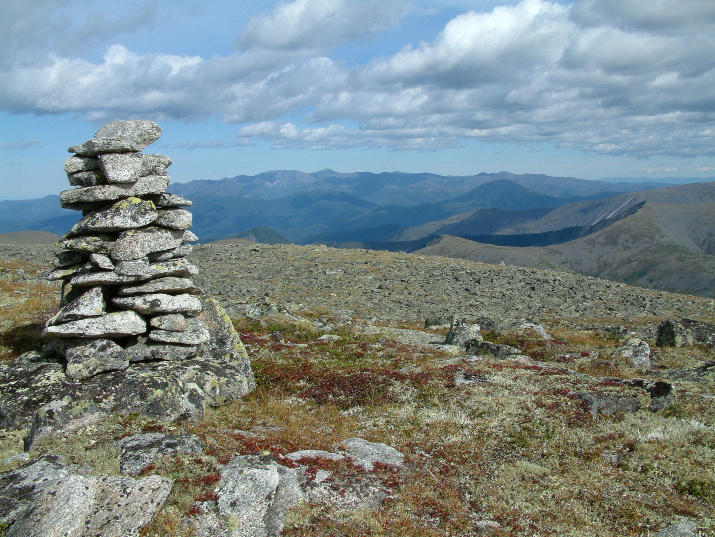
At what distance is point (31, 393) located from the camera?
47.6ft

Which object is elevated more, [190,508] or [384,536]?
[190,508]

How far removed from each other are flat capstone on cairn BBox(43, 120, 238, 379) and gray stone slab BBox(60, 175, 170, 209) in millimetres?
36

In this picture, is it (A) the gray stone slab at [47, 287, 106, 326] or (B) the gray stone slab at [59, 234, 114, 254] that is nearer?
(A) the gray stone slab at [47, 287, 106, 326]

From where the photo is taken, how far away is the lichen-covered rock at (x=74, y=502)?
875cm

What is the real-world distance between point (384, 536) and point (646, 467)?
788 cm

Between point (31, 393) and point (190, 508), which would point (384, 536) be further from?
point (31, 393)

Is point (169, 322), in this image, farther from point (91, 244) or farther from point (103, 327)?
point (91, 244)

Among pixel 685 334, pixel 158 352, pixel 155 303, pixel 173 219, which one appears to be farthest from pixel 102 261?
pixel 685 334

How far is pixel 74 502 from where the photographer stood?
9102 mm

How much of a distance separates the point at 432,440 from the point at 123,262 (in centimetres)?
1305

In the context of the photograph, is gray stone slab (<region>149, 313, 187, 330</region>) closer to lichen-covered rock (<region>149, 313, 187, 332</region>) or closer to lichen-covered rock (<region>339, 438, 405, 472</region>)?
lichen-covered rock (<region>149, 313, 187, 332</region>)

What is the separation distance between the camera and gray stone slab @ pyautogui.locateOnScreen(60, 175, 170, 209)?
1831 centimetres

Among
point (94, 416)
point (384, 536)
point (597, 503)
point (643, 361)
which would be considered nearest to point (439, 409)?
point (597, 503)


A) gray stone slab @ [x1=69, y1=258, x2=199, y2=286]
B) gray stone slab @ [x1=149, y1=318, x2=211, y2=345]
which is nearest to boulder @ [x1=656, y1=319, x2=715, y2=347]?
gray stone slab @ [x1=149, y1=318, x2=211, y2=345]
